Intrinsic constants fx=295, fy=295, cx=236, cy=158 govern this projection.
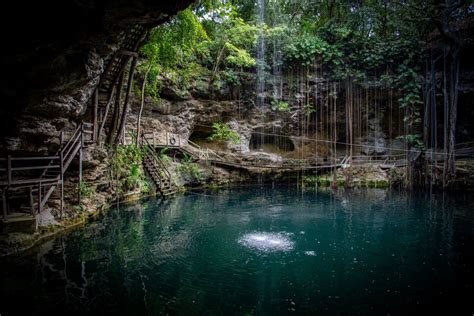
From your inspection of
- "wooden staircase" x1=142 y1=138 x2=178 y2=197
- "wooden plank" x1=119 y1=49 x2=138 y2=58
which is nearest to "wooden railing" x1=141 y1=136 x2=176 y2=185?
"wooden staircase" x1=142 y1=138 x2=178 y2=197

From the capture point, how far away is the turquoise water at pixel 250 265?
5039 mm

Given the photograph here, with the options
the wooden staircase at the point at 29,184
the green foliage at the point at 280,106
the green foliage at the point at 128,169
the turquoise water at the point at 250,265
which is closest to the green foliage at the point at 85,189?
the wooden staircase at the point at 29,184

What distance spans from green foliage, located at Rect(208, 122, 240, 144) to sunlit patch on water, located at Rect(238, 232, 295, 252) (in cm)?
1329

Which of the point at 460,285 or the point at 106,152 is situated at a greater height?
the point at 106,152

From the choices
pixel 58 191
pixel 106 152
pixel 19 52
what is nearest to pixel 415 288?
pixel 19 52

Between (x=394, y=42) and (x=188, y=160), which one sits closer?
(x=188, y=160)

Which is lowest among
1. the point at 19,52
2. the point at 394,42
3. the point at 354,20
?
the point at 19,52

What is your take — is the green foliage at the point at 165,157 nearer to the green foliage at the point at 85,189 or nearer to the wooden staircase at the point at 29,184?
the green foliage at the point at 85,189

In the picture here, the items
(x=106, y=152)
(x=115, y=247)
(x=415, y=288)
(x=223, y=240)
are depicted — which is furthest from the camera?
(x=106, y=152)

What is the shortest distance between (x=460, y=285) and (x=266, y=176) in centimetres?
1698

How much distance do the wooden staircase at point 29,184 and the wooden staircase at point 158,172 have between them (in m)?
5.68

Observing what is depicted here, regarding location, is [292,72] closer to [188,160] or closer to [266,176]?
[266,176]

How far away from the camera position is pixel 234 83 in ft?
75.7

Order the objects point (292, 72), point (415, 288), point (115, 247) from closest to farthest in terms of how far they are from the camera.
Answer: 1. point (415, 288)
2. point (115, 247)
3. point (292, 72)
